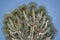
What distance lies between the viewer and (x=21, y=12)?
912 cm

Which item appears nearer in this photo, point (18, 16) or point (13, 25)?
point (13, 25)

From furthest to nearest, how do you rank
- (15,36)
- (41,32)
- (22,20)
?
(22,20) → (15,36) → (41,32)

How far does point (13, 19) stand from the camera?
9.05m

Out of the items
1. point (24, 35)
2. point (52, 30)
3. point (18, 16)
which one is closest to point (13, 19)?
point (18, 16)

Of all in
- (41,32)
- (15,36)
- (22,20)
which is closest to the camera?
(41,32)

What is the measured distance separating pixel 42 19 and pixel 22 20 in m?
1.18

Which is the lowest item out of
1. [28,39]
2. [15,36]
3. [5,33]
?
[28,39]

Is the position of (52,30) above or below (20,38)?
above

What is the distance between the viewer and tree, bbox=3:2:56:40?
780 cm

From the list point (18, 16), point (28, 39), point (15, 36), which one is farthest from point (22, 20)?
point (28, 39)

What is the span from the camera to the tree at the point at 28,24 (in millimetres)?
7804

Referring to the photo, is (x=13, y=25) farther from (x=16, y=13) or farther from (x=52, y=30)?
(x=52, y=30)

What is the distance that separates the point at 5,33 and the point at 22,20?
4.54ft

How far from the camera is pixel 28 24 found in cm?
775
